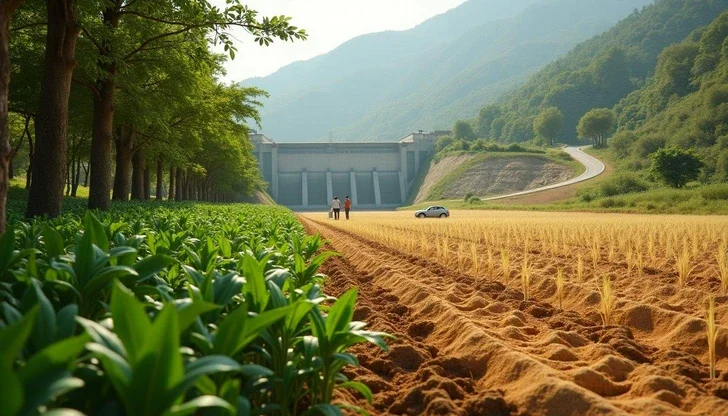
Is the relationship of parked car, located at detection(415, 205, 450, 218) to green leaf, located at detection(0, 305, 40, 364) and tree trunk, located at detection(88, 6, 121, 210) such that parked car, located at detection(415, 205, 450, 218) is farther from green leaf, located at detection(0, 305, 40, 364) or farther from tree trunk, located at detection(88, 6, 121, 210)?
green leaf, located at detection(0, 305, 40, 364)

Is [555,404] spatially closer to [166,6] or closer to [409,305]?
[409,305]

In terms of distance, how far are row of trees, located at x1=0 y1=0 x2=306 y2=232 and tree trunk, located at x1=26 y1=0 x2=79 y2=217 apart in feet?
0.06

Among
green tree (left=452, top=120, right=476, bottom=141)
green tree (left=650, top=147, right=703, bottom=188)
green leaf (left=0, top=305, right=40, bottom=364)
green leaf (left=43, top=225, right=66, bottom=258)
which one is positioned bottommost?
green leaf (left=0, top=305, right=40, bottom=364)

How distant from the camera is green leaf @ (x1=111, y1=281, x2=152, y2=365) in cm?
176

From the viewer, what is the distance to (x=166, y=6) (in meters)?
12.4

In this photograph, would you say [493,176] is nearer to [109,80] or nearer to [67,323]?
[109,80]

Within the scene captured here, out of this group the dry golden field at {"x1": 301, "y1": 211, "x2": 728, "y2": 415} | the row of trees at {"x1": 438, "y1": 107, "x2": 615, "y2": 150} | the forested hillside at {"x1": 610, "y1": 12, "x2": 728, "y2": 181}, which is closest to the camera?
the dry golden field at {"x1": 301, "y1": 211, "x2": 728, "y2": 415}

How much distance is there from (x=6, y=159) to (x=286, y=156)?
111 meters

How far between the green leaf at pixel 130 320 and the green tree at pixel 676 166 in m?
66.6

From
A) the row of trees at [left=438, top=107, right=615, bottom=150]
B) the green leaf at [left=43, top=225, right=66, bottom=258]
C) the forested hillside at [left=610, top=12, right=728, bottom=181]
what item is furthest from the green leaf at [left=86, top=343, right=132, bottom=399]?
the row of trees at [left=438, top=107, right=615, bottom=150]

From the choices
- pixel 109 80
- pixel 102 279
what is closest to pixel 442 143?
pixel 109 80

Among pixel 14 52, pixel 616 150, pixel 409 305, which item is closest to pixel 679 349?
pixel 409 305

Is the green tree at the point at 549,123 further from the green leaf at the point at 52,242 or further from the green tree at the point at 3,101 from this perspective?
the green leaf at the point at 52,242

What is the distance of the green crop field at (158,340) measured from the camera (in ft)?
4.95
